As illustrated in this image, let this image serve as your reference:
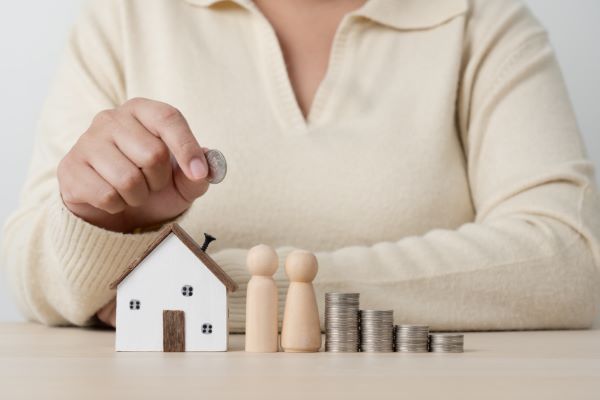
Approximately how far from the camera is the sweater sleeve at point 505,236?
0.98m

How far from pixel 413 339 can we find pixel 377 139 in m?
0.58

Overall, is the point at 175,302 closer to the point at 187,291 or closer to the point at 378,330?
the point at 187,291

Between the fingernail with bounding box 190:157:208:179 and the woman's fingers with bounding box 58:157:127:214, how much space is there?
3.8 inches

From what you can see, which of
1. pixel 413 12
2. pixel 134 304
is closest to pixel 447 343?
pixel 134 304

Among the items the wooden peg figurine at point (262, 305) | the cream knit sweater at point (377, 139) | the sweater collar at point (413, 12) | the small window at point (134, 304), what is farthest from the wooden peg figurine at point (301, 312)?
the sweater collar at point (413, 12)

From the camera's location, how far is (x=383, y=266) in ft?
3.24

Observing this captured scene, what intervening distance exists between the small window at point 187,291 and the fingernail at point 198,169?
0.09 meters

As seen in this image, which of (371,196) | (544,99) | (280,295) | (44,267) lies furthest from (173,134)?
(544,99)

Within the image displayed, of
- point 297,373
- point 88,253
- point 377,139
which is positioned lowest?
point 297,373

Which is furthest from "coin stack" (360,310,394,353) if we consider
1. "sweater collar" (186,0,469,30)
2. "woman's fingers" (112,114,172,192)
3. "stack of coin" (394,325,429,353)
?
"sweater collar" (186,0,469,30)

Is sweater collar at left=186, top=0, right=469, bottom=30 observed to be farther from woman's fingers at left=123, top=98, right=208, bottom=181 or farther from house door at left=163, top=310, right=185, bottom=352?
house door at left=163, top=310, right=185, bottom=352

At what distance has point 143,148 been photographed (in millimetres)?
769

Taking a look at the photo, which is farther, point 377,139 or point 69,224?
point 377,139

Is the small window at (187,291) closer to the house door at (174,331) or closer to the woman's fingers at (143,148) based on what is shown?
the house door at (174,331)
